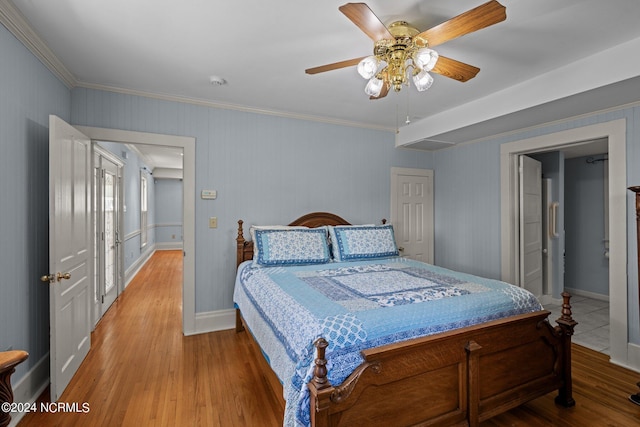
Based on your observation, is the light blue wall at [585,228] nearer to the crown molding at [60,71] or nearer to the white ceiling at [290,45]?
the white ceiling at [290,45]

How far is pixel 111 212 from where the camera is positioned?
4488mm

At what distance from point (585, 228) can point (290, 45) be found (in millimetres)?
5255

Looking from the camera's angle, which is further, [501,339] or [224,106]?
[224,106]

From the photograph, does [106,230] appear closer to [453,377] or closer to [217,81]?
[217,81]

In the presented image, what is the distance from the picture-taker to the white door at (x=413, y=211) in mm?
4442

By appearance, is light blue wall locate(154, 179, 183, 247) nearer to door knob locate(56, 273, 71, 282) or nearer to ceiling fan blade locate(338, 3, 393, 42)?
door knob locate(56, 273, 71, 282)

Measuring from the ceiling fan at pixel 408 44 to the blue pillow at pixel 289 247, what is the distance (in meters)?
1.65

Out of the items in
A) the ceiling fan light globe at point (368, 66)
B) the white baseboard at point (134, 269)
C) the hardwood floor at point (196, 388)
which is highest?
the ceiling fan light globe at point (368, 66)

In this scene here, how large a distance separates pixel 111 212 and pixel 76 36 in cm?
296

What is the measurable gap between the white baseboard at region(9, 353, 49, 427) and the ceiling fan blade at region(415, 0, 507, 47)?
10.9 feet

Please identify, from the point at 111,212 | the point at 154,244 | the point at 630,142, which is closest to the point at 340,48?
the point at 630,142

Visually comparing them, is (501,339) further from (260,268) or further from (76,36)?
(76,36)

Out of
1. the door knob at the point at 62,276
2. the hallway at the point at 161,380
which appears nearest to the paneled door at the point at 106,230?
the hallway at the point at 161,380

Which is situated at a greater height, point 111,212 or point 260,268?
point 111,212
